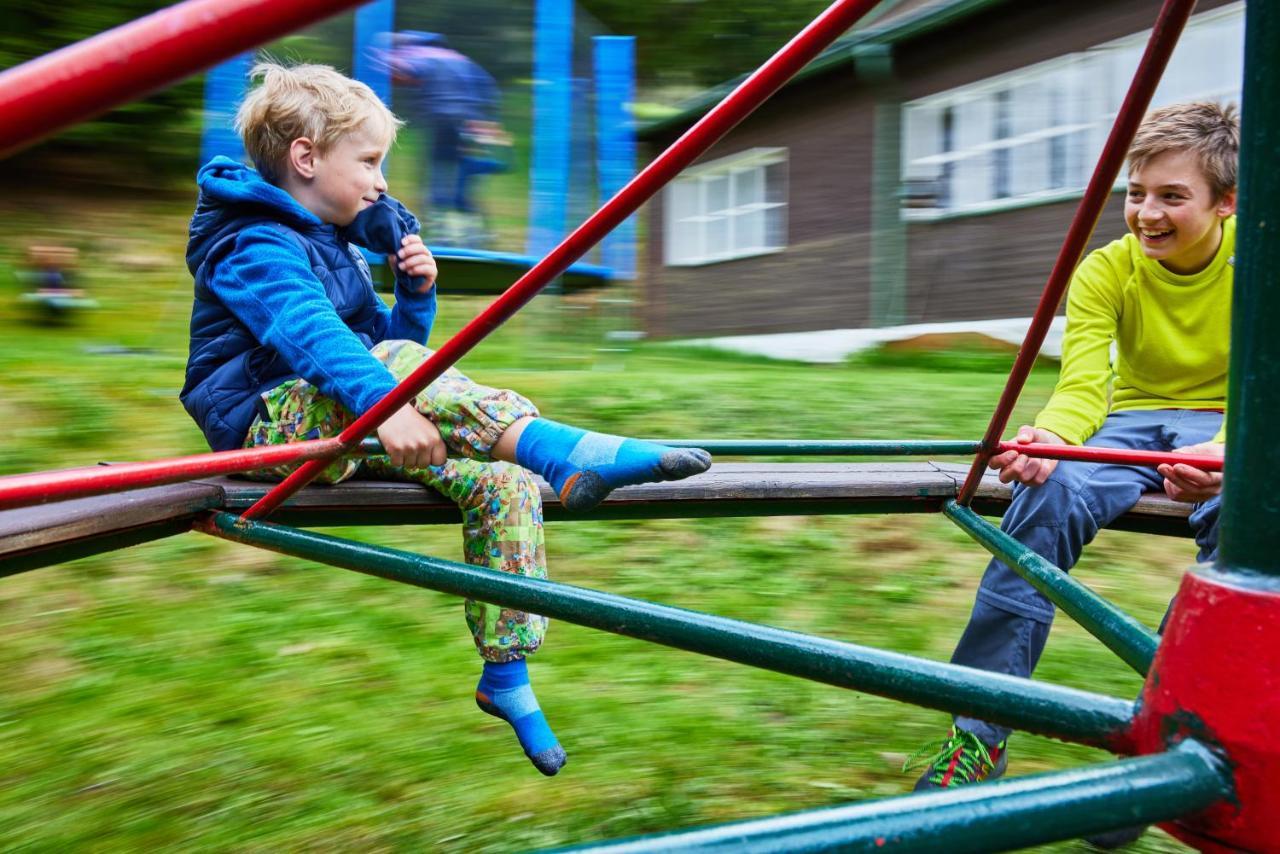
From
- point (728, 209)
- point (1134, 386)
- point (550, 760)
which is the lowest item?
point (550, 760)

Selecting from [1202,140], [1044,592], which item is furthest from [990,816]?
[1202,140]

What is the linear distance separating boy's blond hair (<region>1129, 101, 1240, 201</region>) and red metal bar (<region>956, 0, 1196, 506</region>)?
564 millimetres

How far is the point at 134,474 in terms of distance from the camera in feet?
3.51

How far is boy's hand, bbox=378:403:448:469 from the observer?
1.48 meters

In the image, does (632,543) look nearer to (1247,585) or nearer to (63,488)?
(63,488)

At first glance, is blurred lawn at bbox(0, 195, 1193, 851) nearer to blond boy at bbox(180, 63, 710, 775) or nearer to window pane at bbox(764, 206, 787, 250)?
blond boy at bbox(180, 63, 710, 775)

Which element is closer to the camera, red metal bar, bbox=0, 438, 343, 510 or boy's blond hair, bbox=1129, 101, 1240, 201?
red metal bar, bbox=0, 438, 343, 510

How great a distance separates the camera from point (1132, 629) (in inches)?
41.8

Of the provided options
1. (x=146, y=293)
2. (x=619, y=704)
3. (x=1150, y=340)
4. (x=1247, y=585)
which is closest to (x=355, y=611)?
(x=619, y=704)

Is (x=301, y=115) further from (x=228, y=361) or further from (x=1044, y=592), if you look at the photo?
(x=1044, y=592)

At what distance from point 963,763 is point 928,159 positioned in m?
7.99

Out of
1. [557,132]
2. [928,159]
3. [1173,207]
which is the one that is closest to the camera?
[1173,207]

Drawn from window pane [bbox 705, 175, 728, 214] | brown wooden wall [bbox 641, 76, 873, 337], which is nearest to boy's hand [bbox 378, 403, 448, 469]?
brown wooden wall [bbox 641, 76, 873, 337]

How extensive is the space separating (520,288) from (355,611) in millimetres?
1748
